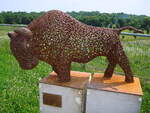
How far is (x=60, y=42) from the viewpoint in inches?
89.5

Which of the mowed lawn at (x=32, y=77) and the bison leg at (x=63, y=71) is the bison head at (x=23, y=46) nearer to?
the bison leg at (x=63, y=71)

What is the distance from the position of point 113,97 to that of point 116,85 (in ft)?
0.63

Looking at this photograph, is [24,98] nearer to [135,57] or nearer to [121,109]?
[121,109]

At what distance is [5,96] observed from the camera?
10.7ft

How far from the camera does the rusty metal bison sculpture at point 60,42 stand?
224 cm

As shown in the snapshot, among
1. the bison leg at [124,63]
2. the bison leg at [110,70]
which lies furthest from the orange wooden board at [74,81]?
the bison leg at [124,63]

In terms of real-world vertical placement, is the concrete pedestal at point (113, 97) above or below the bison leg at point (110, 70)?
below

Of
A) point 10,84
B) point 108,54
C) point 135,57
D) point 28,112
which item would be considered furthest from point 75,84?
point 135,57

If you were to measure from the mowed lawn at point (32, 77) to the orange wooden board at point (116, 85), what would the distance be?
0.74 meters

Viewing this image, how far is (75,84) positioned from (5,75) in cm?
229

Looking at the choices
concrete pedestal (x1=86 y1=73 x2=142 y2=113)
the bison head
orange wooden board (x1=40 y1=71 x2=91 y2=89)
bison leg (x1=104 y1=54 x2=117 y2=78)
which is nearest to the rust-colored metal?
orange wooden board (x1=40 y1=71 x2=91 y2=89)

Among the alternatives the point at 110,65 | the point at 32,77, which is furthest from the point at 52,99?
the point at 32,77

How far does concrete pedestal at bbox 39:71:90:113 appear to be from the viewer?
2.40 metres

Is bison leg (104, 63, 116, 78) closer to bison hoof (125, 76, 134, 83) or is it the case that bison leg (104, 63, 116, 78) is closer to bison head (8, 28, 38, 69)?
bison hoof (125, 76, 134, 83)
